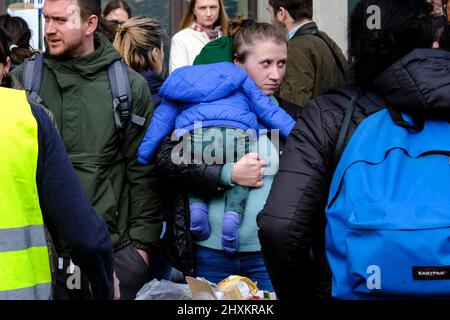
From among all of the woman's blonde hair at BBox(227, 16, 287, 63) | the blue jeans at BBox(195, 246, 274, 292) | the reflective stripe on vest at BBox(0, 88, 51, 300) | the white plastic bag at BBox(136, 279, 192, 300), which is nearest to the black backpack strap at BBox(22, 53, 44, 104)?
the woman's blonde hair at BBox(227, 16, 287, 63)

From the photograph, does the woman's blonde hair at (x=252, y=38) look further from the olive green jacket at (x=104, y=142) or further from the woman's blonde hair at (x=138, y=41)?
the woman's blonde hair at (x=138, y=41)

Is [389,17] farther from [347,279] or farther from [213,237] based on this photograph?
[213,237]

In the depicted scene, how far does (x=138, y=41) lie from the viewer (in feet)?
19.2

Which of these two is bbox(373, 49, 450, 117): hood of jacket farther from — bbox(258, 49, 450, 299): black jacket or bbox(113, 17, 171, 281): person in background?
bbox(113, 17, 171, 281): person in background

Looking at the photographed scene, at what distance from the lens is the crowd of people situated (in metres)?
2.97

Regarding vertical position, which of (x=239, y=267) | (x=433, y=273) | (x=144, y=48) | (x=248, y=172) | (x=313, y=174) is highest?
(x=144, y=48)

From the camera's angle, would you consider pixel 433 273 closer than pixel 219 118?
Yes

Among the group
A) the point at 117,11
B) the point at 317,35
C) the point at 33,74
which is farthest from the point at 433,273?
the point at 117,11

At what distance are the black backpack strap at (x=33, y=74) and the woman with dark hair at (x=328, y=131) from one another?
206 cm

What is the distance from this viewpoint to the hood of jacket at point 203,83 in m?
4.79

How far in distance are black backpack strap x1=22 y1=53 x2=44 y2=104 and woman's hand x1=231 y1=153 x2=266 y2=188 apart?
3.54 feet

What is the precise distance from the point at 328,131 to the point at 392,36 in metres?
0.38

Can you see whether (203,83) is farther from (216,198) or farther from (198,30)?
(198,30)
